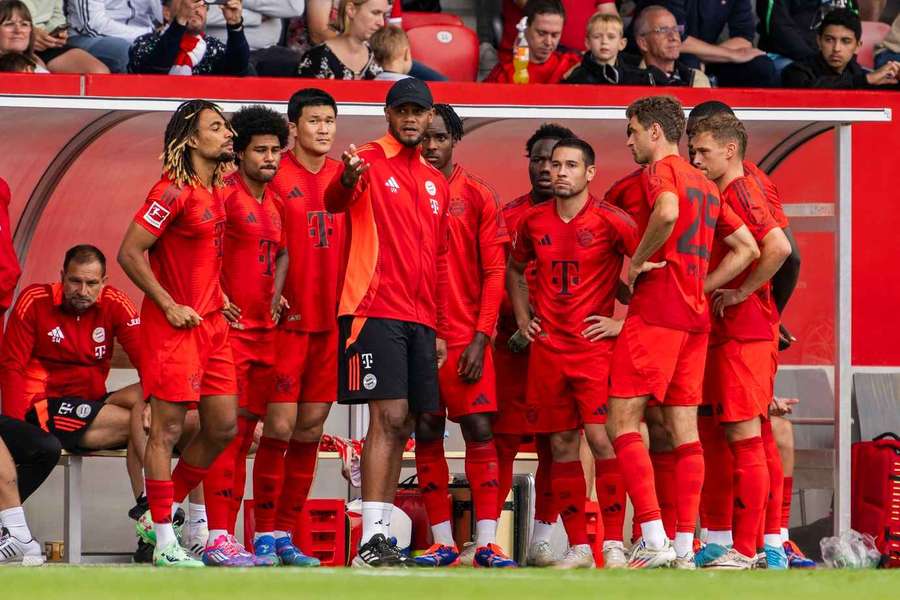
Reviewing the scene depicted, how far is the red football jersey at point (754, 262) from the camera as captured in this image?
7379 millimetres

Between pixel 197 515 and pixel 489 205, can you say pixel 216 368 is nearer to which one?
pixel 197 515

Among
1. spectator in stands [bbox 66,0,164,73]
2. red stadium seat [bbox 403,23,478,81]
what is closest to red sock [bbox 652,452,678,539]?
red stadium seat [bbox 403,23,478,81]

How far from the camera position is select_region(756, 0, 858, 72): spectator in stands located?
12.4 metres

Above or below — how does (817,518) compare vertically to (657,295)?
below

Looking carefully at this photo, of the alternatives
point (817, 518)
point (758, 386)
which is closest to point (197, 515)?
point (758, 386)

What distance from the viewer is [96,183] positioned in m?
9.72

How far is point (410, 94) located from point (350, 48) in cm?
338

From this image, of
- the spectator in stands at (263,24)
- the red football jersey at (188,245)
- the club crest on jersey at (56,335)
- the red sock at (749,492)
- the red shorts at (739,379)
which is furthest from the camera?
the spectator in stands at (263,24)

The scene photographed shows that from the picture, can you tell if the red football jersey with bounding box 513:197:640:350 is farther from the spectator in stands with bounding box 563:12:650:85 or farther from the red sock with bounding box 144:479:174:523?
the spectator in stands with bounding box 563:12:650:85

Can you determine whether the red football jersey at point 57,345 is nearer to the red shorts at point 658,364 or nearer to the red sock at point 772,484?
the red shorts at point 658,364

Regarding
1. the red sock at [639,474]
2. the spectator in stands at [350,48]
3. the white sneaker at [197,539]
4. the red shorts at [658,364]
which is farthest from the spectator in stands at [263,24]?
the red sock at [639,474]

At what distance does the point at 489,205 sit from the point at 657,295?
3.61 feet

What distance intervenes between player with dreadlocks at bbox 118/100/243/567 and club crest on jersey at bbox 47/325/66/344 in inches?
73.4

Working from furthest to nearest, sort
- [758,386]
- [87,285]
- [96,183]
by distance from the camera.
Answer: [96,183] → [87,285] → [758,386]
